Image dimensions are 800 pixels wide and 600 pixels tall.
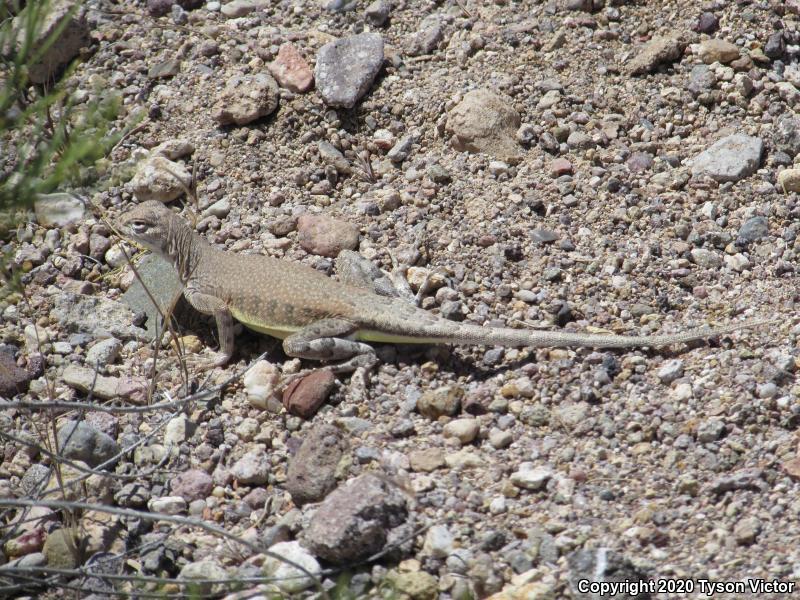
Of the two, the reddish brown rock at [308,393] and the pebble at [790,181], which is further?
the pebble at [790,181]

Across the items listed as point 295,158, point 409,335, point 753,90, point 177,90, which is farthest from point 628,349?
point 177,90

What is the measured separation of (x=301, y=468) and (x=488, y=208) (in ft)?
7.31

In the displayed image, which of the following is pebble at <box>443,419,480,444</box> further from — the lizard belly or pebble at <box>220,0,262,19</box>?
pebble at <box>220,0,262,19</box>

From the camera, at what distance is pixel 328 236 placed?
5754mm

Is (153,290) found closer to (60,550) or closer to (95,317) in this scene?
(95,317)

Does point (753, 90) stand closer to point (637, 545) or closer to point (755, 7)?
point (755, 7)

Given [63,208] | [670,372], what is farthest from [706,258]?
[63,208]

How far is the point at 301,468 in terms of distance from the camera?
14.5 ft

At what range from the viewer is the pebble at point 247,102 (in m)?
6.39

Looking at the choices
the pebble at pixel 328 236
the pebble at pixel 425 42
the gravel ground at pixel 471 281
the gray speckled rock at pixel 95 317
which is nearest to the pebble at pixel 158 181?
the gravel ground at pixel 471 281

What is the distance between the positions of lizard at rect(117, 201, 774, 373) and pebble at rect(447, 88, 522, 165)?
4.36 feet

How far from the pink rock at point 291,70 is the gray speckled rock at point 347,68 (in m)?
0.09

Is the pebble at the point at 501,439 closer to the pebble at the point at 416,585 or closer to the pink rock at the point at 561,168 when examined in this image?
the pebble at the point at 416,585

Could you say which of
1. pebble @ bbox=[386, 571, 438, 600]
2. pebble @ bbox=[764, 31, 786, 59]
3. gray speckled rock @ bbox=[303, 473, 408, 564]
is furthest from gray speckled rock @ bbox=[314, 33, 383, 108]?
pebble @ bbox=[386, 571, 438, 600]
